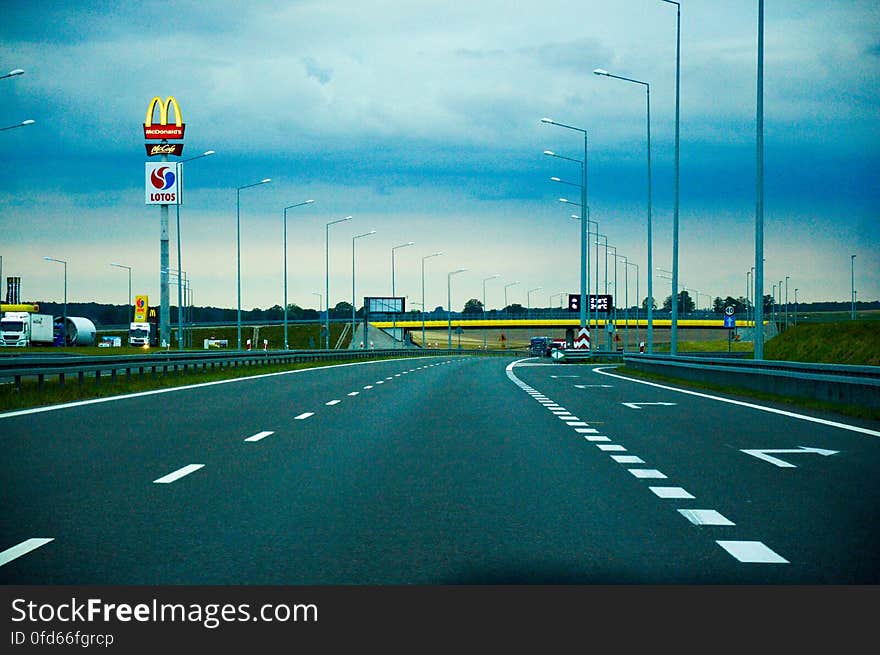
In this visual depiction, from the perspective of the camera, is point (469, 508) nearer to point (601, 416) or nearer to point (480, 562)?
point (480, 562)

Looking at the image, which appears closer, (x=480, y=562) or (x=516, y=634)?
(x=516, y=634)

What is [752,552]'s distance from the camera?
7465mm

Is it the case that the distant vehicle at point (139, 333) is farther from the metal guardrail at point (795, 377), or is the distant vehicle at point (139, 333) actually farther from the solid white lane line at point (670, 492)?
the solid white lane line at point (670, 492)

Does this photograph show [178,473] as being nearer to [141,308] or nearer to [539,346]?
[141,308]

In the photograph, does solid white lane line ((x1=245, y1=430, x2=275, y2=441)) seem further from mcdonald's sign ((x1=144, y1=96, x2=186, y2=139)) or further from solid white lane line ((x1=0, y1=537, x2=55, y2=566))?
mcdonald's sign ((x1=144, y1=96, x2=186, y2=139))

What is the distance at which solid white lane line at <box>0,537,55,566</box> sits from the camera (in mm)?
7168

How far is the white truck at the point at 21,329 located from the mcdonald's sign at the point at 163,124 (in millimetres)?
15967

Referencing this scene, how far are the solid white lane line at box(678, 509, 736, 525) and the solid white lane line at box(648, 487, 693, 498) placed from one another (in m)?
0.76

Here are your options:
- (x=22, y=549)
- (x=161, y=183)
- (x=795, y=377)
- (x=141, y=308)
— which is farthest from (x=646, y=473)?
(x=141, y=308)

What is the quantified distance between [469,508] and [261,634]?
12.8ft

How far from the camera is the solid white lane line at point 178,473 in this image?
10.9m

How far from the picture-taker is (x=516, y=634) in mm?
5617

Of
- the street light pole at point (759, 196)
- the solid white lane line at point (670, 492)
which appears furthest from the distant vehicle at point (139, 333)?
the solid white lane line at point (670, 492)

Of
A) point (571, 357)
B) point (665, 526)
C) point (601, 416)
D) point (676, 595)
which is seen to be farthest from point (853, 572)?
point (571, 357)
